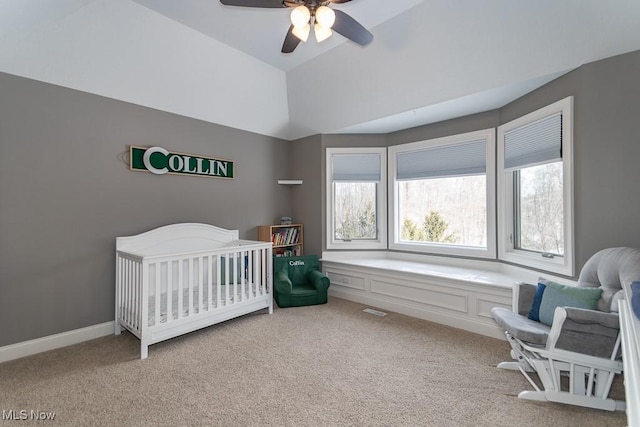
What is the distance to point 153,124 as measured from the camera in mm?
3102

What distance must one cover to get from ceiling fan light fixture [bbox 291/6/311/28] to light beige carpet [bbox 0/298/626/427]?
246cm

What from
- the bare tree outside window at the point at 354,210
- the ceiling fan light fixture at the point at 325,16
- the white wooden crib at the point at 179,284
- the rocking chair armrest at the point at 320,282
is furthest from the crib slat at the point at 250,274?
the ceiling fan light fixture at the point at 325,16

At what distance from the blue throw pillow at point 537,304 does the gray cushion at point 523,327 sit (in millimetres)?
43

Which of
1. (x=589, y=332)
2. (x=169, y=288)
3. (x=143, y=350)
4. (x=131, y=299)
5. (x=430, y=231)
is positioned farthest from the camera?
(x=430, y=231)

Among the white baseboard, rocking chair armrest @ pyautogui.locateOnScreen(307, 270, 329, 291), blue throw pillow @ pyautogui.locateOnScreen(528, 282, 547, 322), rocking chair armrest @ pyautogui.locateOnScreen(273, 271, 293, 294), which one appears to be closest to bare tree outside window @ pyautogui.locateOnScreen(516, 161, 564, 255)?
blue throw pillow @ pyautogui.locateOnScreen(528, 282, 547, 322)

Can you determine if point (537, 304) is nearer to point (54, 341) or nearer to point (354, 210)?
point (354, 210)

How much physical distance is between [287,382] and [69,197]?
2.56 meters

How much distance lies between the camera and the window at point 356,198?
13.7 ft

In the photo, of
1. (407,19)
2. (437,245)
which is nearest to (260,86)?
(407,19)

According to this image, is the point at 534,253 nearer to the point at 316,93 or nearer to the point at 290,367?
the point at 290,367

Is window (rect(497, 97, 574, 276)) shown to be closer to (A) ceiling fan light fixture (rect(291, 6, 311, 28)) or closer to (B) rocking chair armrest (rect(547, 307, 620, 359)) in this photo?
(B) rocking chair armrest (rect(547, 307, 620, 359))

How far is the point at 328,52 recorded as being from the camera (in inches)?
124

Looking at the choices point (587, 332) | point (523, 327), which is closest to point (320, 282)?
point (523, 327)

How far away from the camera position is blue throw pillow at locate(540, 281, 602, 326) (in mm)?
1844
